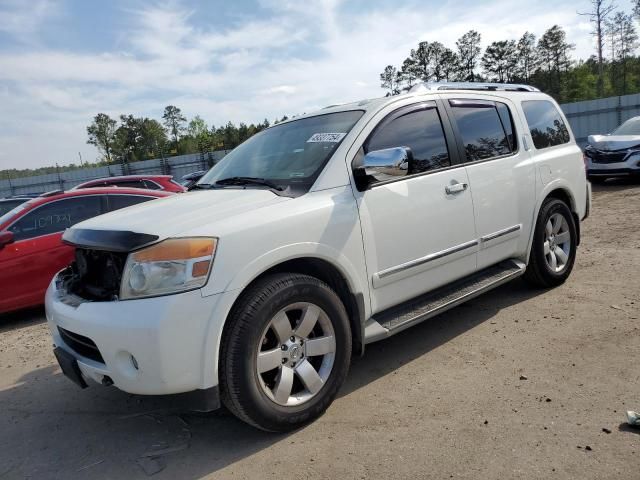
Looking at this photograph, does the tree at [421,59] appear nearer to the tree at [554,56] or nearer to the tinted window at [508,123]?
the tree at [554,56]

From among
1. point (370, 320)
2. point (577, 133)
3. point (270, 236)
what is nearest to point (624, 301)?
point (370, 320)

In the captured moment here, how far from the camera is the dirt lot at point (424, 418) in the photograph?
8.21 ft

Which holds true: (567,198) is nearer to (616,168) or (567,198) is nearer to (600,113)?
(616,168)

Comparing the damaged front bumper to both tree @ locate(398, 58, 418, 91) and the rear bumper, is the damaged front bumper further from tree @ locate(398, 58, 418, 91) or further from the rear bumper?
tree @ locate(398, 58, 418, 91)

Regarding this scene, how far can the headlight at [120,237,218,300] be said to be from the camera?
8.18 feet

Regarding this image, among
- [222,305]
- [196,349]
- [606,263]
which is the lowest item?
[606,263]

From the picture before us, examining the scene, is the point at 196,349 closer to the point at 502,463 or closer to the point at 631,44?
the point at 502,463

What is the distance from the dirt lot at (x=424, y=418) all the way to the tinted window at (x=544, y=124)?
157cm

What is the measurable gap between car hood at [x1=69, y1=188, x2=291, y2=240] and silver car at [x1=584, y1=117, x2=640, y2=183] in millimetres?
11547

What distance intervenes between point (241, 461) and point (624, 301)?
3.59m

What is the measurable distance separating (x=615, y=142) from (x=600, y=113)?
9624 mm

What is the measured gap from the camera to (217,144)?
201 feet

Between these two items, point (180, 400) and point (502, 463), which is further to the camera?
point (180, 400)

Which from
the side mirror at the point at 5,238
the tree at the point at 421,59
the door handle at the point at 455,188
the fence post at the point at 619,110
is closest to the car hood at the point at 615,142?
the fence post at the point at 619,110
